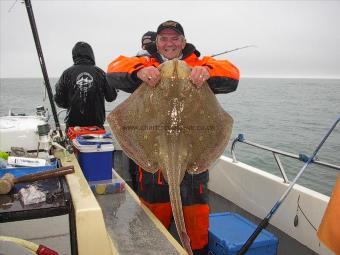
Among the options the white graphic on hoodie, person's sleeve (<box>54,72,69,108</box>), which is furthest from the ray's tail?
person's sleeve (<box>54,72,69,108</box>)

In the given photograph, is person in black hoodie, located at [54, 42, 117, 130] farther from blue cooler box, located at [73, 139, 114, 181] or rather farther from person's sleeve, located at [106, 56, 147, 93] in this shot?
person's sleeve, located at [106, 56, 147, 93]

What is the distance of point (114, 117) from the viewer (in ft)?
8.49

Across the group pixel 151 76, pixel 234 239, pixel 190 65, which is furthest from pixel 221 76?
pixel 234 239

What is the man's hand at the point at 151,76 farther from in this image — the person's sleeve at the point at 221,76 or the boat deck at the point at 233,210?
the boat deck at the point at 233,210

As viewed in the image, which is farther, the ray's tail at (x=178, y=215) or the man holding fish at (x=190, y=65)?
the man holding fish at (x=190, y=65)

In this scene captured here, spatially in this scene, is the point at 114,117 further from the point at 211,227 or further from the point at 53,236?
the point at 211,227

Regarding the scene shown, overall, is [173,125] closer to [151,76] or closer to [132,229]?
[151,76]

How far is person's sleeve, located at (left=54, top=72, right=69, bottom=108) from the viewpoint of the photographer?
17.6 ft

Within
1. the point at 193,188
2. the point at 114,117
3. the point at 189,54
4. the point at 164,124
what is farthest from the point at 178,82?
the point at 193,188

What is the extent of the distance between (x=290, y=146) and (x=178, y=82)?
48.1 feet

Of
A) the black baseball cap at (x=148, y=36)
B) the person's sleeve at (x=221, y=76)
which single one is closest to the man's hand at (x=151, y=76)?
the person's sleeve at (x=221, y=76)

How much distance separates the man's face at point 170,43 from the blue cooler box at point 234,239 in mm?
1973

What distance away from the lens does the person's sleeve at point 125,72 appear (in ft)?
9.23

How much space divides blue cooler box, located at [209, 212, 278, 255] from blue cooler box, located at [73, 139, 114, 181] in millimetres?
1390
